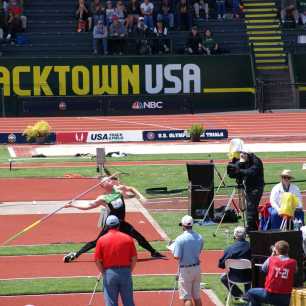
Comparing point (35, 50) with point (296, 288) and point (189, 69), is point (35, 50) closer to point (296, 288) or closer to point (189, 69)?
point (189, 69)

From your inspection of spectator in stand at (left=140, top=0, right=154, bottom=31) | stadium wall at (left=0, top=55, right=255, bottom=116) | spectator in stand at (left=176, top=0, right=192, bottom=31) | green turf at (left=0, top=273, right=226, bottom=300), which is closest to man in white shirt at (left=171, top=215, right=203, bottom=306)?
green turf at (left=0, top=273, right=226, bottom=300)

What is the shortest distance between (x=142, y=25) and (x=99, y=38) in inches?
76.7

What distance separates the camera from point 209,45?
47.3m

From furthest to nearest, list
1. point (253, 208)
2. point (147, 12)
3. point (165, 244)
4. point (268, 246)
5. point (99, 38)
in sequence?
point (147, 12), point (99, 38), point (165, 244), point (253, 208), point (268, 246)

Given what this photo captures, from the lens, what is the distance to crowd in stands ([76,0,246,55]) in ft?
154

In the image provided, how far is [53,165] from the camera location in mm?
31016

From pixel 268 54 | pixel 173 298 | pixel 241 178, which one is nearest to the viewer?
pixel 173 298

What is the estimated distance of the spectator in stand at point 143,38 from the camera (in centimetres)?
4678

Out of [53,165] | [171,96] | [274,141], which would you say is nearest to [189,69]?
[171,96]

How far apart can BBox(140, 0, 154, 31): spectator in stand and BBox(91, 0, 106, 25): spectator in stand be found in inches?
66.2

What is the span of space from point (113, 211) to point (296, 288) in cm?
301

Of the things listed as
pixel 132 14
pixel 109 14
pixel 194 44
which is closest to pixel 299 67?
pixel 194 44

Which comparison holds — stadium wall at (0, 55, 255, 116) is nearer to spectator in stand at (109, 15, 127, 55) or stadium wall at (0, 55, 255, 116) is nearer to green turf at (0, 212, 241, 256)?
spectator in stand at (109, 15, 127, 55)

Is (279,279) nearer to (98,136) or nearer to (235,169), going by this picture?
(235,169)
